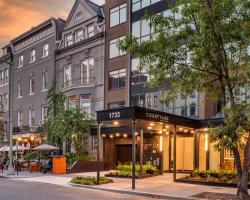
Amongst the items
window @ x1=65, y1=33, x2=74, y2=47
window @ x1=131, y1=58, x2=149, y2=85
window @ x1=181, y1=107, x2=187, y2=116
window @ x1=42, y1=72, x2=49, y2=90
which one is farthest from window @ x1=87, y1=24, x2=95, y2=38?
window @ x1=181, y1=107, x2=187, y2=116

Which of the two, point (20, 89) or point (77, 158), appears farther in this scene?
point (20, 89)

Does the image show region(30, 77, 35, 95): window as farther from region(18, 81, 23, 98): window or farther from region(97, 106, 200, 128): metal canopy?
region(97, 106, 200, 128): metal canopy

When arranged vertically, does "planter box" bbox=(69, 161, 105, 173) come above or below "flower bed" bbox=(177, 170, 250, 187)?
below

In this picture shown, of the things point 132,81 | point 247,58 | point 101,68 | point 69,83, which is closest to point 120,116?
point 247,58

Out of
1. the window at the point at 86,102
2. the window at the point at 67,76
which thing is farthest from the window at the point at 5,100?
the window at the point at 86,102

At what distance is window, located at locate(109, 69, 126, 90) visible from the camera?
35812 mm

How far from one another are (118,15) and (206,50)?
2150 cm

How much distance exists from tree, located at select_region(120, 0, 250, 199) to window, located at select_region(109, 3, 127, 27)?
18.1m

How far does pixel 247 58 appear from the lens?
17.8m

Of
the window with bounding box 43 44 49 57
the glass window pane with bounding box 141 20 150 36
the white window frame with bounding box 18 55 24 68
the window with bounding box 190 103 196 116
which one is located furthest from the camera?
the white window frame with bounding box 18 55 24 68

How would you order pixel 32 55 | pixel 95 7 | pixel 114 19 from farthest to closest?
pixel 32 55 < pixel 95 7 < pixel 114 19

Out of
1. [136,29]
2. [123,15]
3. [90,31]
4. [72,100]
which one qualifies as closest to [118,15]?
[123,15]

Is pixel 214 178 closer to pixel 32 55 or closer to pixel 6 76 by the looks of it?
pixel 32 55

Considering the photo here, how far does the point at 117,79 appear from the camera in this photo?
119 feet
